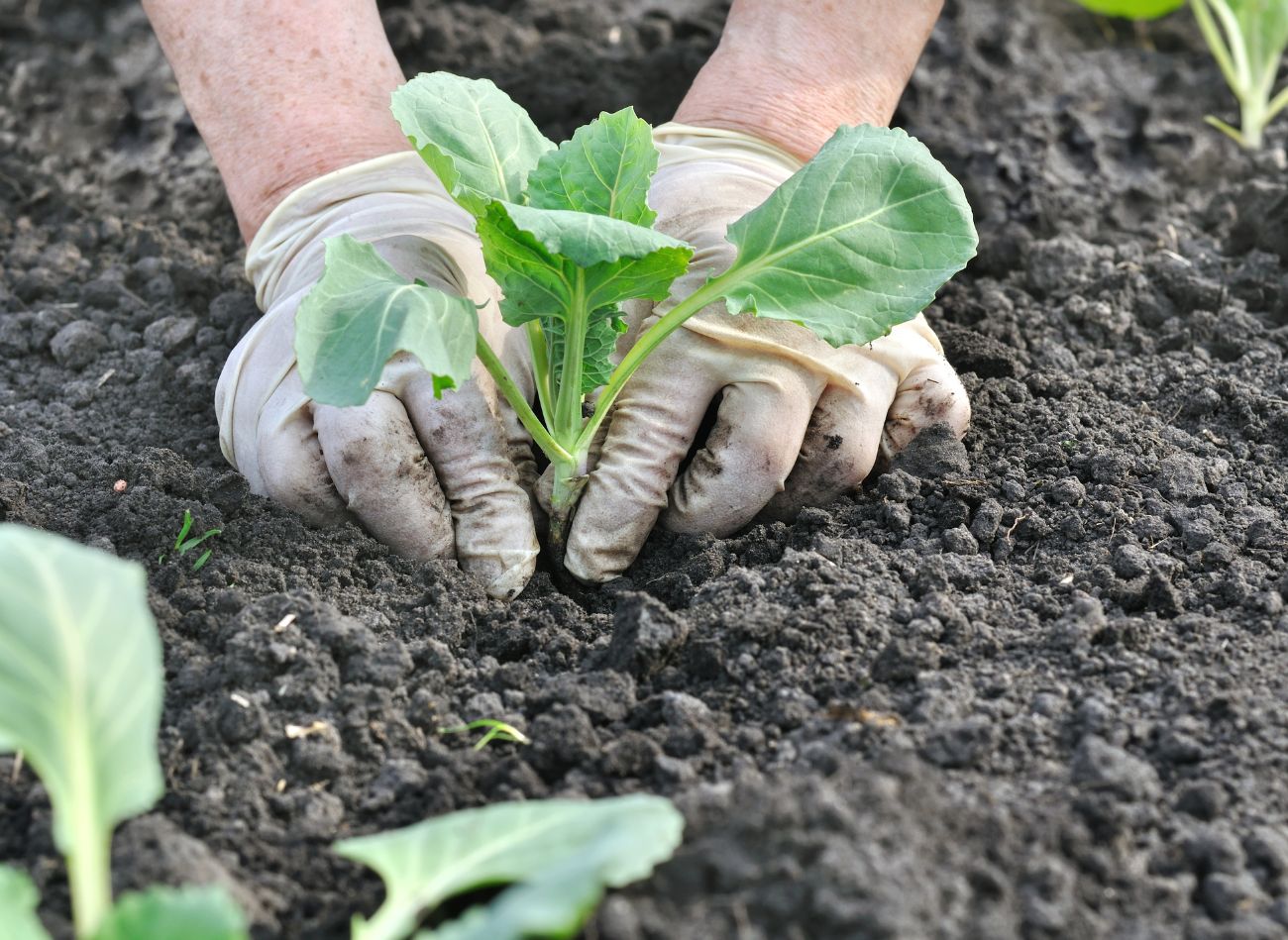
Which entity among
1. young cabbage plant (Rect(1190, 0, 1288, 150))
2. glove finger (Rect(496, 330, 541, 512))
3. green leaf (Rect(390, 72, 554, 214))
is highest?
young cabbage plant (Rect(1190, 0, 1288, 150))

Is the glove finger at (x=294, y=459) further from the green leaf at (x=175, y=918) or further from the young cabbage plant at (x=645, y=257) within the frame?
the green leaf at (x=175, y=918)

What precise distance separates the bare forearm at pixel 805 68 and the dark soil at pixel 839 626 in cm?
40

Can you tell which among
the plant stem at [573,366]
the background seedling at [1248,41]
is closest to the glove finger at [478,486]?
the plant stem at [573,366]

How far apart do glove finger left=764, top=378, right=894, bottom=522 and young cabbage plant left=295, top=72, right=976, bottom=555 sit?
0.69 ft

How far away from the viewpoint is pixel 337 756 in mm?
1478

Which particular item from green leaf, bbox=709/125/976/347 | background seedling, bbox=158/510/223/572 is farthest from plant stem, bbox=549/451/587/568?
background seedling, bbox=158/510/223/572

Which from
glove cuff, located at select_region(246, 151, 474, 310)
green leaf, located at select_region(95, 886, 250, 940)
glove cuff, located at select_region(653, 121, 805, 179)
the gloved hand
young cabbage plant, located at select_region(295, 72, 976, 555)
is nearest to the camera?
green leaf, located at select_region(95, 886, 250, 940)

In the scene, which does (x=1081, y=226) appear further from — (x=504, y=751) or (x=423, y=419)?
(x=504, y=751)

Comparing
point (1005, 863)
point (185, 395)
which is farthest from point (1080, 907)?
point (185, 395)

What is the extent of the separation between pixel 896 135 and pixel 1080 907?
3.39 ft

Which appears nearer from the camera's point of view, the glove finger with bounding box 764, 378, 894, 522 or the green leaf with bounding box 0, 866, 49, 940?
the green leaf with bounding box 0, 866, 49, 940

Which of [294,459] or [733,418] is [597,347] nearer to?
[733,418]

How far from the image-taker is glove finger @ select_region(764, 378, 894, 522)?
1.94 meters

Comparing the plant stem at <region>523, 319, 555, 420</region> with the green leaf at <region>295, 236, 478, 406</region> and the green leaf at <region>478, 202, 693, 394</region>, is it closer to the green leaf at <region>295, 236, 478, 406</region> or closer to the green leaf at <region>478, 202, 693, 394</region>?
the green leaf at <region>478, 202, 693, 394</region>
